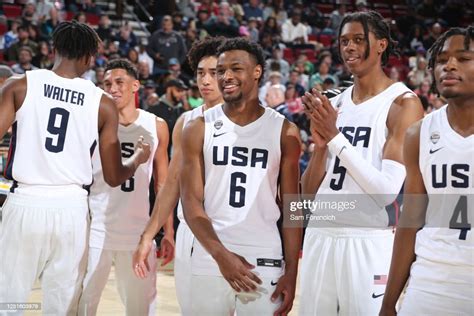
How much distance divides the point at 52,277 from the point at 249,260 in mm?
1125

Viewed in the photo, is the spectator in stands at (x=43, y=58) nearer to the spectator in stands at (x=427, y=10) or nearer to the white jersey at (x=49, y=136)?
the white jersey at (x=49, y=136)

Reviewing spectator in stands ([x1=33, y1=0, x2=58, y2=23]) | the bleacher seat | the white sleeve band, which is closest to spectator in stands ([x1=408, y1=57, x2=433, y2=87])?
spectator in stands ([x1=33, y1=0, x2=58, y2=23])

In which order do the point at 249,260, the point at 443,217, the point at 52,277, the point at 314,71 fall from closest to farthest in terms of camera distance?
the point at 443,217 → the point at 249,260 → the point at 52,277 → the point at 314,71

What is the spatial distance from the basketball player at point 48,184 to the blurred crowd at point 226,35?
16.9 feet

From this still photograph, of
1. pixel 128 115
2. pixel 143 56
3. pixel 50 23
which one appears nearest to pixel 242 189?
pixel 128 115

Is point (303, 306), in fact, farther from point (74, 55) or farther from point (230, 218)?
point (74, 55)

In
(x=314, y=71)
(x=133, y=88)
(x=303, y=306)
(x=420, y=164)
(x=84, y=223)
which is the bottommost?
(x=303, y=306)

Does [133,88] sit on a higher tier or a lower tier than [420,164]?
higher

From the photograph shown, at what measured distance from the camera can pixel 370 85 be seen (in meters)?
4.01

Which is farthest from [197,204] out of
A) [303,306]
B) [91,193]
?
[91,193]

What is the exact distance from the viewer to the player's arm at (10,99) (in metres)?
4.11

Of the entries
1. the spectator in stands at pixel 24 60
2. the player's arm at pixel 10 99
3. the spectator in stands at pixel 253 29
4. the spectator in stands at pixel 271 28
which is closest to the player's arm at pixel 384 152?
the player's arm at pixel 10 99

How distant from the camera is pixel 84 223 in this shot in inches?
167

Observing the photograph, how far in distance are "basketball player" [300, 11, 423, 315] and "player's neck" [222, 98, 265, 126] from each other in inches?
14.4
